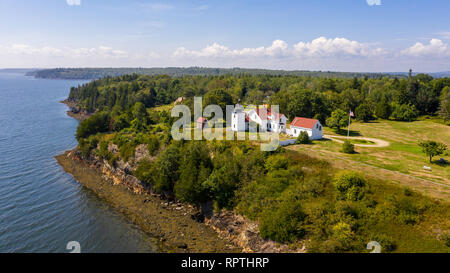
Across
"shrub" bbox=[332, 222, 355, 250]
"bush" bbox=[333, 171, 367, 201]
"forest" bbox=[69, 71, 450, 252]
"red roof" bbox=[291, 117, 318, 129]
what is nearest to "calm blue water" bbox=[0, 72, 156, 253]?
"forest" bbox=[69, 71, 450, 252]

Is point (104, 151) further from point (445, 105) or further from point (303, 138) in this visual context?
point (445, 105)

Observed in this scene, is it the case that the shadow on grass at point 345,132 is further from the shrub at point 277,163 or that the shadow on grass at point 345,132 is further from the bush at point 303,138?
the shrub at point 277,163

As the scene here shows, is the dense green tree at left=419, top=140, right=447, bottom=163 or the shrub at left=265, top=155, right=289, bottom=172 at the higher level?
the dense green tree at left=419, top=140, right=447, bottom=163

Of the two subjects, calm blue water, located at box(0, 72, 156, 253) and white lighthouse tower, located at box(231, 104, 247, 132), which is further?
white lighthouse tower, located at box(231, 104, 247, 132)

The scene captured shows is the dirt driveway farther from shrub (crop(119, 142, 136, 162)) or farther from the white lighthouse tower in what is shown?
shrub (crop(119, 142, 136, 162))

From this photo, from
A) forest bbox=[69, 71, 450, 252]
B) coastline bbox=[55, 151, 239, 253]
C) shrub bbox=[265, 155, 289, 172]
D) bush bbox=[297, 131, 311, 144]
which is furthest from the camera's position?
bush bbox=[297, 131, 311, 144]

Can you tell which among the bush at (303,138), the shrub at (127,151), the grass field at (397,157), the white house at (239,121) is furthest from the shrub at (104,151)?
the bush at (303,138)
